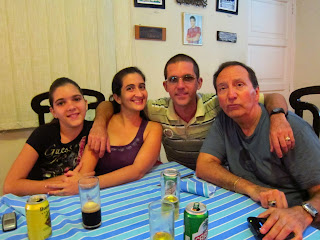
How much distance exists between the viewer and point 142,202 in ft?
3.44

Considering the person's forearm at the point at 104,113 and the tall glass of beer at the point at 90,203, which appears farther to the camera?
the person's forearm at the point at 104,113

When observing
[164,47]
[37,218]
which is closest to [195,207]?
[37,218]

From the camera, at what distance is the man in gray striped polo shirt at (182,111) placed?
157 cm

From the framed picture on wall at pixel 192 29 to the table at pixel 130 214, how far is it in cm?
206

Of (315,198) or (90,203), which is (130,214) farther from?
(315,198)

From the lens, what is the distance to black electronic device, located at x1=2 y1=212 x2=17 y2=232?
2.80ft

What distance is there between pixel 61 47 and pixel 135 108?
45.2 inches

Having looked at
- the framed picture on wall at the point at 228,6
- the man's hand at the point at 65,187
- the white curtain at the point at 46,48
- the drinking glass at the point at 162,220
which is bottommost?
the man's hand at the point at 65,187

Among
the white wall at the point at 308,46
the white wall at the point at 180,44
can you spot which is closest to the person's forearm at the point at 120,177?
the white wall at the point at 180,44

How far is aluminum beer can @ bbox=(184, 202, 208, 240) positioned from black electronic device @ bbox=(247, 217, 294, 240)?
0.70ft

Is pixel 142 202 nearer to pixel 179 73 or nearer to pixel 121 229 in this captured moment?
pixel 121 229

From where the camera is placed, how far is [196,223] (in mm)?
667

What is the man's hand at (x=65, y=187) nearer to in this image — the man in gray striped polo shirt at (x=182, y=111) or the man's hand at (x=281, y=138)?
the man in gray striped polo shirt at (x=182, y=111)

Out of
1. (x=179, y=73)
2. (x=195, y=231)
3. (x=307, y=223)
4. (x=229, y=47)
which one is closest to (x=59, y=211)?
(x=195, y=231)
